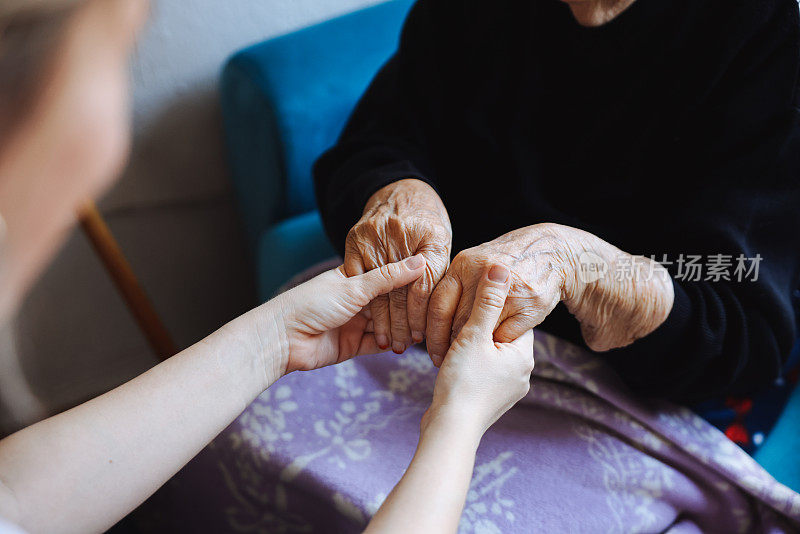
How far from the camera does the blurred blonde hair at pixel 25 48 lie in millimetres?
328

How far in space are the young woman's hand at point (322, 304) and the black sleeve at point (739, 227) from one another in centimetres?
33

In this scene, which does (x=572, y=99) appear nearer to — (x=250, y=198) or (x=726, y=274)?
(x=726, y=274)

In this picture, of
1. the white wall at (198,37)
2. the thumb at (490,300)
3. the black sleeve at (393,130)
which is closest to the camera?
the thumb at (490,300)

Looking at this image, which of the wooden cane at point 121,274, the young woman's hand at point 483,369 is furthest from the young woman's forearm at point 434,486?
the wooden cane at point 121,274

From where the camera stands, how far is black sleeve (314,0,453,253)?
3.59ft

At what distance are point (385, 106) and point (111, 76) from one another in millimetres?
846

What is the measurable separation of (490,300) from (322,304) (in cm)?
23

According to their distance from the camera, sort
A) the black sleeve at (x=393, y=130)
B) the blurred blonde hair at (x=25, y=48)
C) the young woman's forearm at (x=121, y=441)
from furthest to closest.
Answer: the black sleeve at (x=393, y=130)
the young woman's forearm at (x=121, y=441)
the blurred blonde hair at (x=25, y=48)

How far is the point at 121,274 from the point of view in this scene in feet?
4.81

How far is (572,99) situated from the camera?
3.32 ft

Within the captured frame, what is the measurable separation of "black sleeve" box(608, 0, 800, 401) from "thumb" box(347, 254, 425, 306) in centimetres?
32

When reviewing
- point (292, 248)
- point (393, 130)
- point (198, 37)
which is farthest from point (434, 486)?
point (198, 37)

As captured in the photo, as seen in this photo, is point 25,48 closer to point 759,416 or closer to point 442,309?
point 442,309

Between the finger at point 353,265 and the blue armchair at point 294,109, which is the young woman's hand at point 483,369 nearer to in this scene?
the finger at point 353,265
